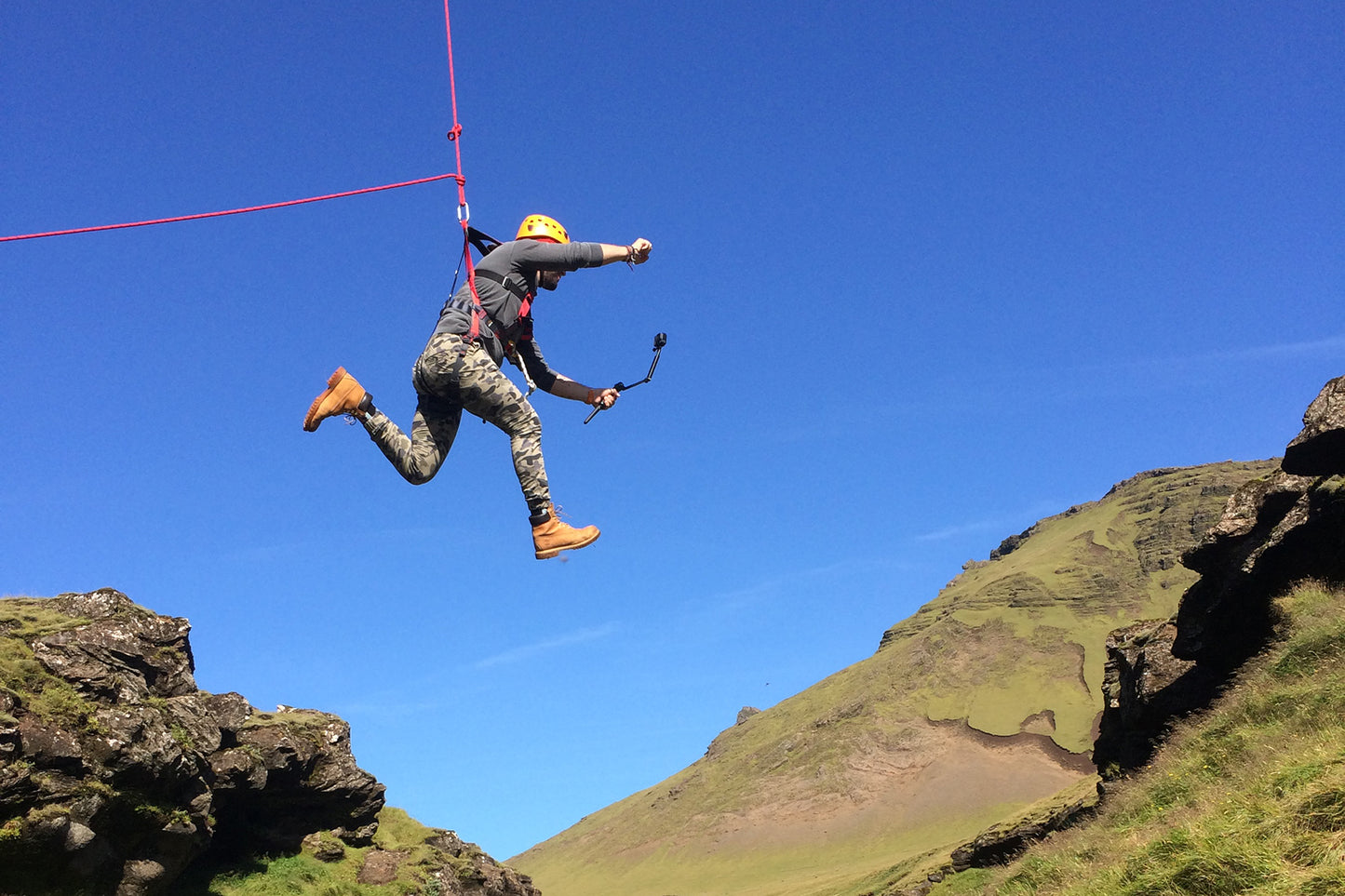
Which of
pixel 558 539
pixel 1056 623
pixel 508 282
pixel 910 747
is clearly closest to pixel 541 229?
pixel 508 282

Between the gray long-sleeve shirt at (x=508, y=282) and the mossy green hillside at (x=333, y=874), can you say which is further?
the mossy green hillside at (x=333, y=874)

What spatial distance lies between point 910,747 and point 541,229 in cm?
14040

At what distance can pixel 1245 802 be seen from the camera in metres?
13.2

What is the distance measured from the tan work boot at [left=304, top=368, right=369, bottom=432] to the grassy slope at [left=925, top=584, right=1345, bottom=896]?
1097 cm

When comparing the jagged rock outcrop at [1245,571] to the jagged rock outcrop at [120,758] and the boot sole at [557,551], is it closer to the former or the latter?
the boot sole at [557,551]

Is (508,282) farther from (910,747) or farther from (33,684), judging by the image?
(910,747)

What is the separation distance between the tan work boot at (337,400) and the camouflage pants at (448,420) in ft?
0.86

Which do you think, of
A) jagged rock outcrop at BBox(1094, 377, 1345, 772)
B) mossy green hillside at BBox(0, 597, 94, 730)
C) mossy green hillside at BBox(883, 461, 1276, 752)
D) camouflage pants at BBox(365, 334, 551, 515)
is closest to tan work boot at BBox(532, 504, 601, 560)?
camouflage pants at BBox(365, 334, 551, 515)

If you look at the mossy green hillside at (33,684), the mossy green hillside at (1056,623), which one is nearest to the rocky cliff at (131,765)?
the mossy green hillside at (33,684)

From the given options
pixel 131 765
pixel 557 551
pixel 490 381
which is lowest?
pixel 557 551

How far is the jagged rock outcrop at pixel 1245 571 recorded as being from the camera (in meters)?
21.5

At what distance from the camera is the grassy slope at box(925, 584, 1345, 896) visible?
11.3 metres

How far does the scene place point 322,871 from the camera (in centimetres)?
3262

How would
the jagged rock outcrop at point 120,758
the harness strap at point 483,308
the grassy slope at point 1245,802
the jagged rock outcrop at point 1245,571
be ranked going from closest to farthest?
the harness strap at point 483,308
the grassy slope at point 1245,802
the jagged rock outcrop at point 1245,571
the jagged rock outcrop at point 120,758
